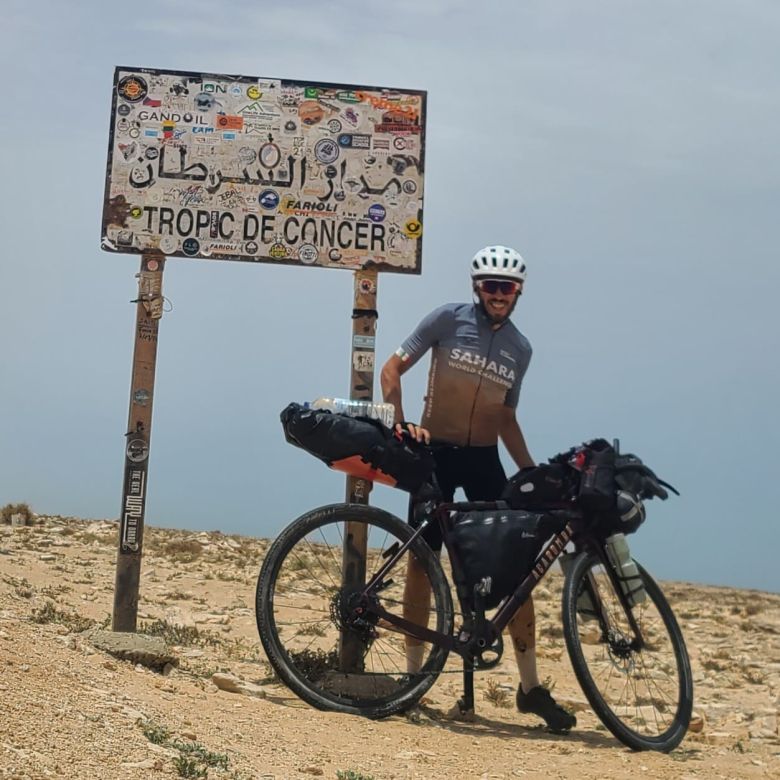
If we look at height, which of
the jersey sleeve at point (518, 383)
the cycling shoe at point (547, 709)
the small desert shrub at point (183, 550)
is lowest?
the cycling shoe at point (547, 709)

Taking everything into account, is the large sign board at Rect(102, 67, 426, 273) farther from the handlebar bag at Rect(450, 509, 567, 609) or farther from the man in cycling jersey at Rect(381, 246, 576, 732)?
the handlebar bag at Rect(450, 509, 567, 609)

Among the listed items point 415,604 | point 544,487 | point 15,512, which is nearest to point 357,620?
point 415,604

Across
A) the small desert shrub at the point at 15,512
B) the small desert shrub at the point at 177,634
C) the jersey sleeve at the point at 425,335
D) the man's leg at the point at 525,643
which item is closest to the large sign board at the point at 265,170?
the jersey sleeve at the point at 425,335

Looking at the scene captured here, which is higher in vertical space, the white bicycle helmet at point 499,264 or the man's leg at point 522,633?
the white bicycle helmet at point 499,264

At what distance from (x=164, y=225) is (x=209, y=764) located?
159 inches

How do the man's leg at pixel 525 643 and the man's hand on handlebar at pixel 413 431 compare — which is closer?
the man's hand on handlebar at pixel 413 431

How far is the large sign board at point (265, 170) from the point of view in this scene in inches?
282

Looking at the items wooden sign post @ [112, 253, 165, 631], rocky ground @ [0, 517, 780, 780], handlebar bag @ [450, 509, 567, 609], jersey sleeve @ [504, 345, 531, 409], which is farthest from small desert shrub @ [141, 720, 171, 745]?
jersey sleeve @ [504, 345, 531, 409]

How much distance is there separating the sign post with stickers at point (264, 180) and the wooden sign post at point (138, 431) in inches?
0.5

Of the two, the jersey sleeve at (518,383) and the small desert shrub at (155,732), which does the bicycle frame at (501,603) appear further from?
the small desert shrub at (155,732)

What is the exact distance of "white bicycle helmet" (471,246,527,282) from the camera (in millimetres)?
6277

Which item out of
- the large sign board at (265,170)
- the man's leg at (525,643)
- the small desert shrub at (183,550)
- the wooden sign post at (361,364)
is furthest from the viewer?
the small desert shrub at (183,550)

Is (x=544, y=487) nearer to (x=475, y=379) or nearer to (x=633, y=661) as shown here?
(x=475, y=379)

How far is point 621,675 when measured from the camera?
580cm
